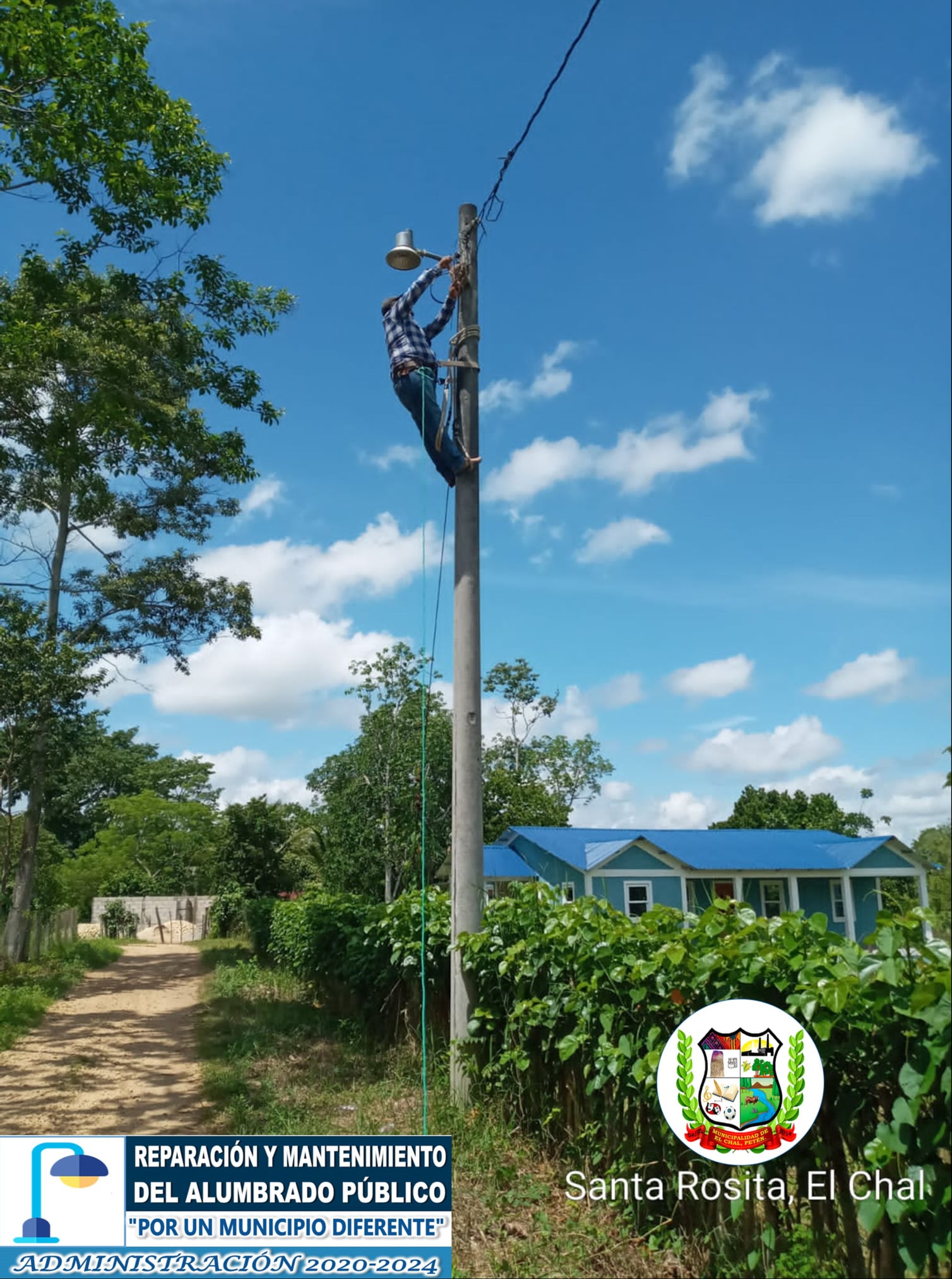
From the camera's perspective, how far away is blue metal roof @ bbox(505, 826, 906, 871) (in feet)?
90.0

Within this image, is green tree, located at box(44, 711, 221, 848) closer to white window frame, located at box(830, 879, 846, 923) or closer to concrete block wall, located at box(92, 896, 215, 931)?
concrete block wall, located at box(92, 896, 215, 931)

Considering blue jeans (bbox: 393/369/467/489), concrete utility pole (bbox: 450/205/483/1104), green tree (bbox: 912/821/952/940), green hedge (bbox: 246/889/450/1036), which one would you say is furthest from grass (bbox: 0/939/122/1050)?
green tree (bbox: 912/821/952/940)

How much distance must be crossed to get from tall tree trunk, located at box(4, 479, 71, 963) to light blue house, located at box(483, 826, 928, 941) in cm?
1300

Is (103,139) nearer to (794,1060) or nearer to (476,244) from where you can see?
(476,244)

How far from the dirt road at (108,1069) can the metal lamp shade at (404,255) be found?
606 centimetres

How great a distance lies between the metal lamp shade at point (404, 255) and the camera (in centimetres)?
657

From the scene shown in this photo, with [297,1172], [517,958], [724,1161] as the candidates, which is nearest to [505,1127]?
[517,958]

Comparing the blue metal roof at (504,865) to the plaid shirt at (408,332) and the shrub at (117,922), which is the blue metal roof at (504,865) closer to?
Result: the shrub at (117,922)

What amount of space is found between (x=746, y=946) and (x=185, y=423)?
913cm

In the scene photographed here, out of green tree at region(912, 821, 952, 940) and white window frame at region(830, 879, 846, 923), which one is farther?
white window frame at region(830, 879, 846, 923)

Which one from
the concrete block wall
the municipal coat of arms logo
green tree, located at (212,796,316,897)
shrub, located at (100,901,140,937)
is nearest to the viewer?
the municipal coat of arms logo

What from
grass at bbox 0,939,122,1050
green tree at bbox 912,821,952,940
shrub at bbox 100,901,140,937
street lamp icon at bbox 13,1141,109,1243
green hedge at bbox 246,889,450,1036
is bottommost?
shrub at bbox 100,901,140,937

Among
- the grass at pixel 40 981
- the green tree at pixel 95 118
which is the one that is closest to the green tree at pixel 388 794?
the grass at pixel 40 981

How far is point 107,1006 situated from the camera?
13727mm
